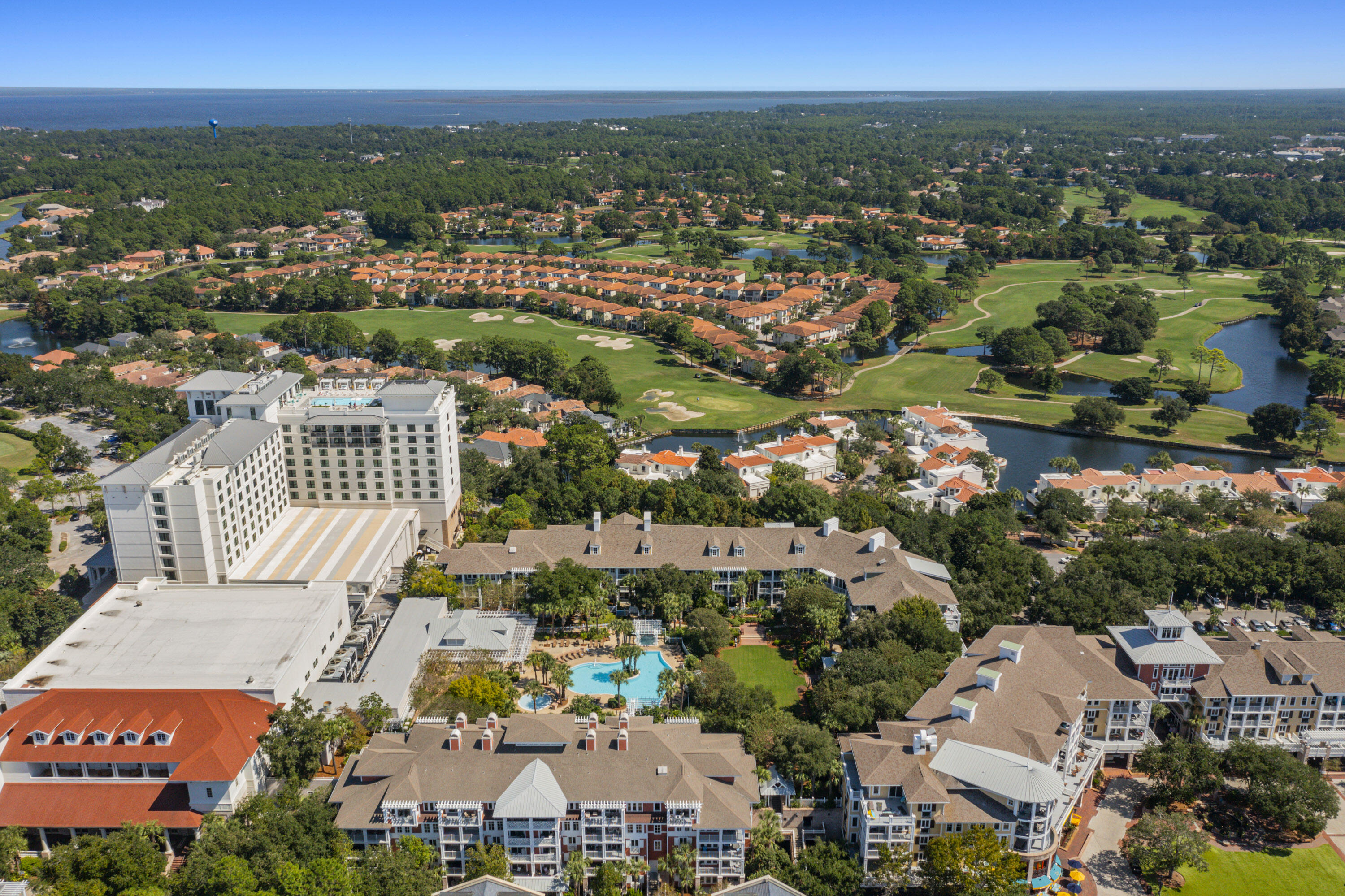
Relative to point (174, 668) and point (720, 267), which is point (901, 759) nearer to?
point (174, 668)

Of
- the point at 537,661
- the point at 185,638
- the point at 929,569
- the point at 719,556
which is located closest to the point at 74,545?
the point at 185,638

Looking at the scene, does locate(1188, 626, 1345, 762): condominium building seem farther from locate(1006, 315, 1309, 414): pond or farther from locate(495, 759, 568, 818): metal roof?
locate(1006, 315, 1309, 414): pond

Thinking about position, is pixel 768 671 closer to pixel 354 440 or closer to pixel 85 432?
pixel 354 440

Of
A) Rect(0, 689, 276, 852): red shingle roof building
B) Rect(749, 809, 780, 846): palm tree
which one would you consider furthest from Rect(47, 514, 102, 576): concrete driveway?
Rect(749, 809, 780, 846): palm tree

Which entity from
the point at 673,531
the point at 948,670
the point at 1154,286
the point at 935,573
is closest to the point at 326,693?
the point at 673,531

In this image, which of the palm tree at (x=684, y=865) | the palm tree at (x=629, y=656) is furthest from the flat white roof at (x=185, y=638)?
the palm tree at (x=684, y=865)
